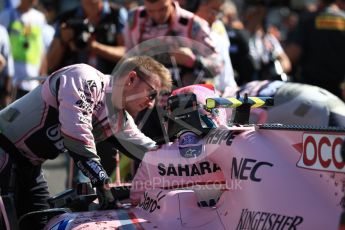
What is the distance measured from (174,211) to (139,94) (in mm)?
850

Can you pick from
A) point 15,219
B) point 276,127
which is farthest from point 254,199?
point 15,219

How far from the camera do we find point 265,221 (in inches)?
124

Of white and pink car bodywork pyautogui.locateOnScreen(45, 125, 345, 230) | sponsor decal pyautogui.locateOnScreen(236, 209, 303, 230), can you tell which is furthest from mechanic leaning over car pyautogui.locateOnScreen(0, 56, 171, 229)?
sponsor decal pyautogui.locateOnScreen(236, 209, 303, 230)

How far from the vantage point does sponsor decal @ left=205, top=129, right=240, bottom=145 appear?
3418 mm

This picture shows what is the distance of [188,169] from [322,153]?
81cm

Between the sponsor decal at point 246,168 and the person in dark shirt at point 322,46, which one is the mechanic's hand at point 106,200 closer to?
the sponsor decal at point 246,168

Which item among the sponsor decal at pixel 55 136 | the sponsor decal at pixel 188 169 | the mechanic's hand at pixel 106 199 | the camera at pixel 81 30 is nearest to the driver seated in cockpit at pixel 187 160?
the sponsor decal at pixel 188 169

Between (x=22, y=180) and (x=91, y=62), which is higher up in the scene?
(x=91, y=62)

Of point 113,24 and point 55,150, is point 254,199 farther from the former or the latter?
point 113,24

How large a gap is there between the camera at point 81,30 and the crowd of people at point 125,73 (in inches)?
0.5

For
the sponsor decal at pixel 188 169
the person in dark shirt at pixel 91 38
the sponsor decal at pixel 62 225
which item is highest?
the person in dark shirt at pixel 91 38

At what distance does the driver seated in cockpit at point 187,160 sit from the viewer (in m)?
Result: 3.58

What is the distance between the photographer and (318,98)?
235 inches

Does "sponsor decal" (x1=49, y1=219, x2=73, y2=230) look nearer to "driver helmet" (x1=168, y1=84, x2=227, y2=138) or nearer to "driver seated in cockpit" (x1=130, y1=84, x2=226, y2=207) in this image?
"driver seated in cockpit" (x1=130, y1=84, x2=226, y2=207)
